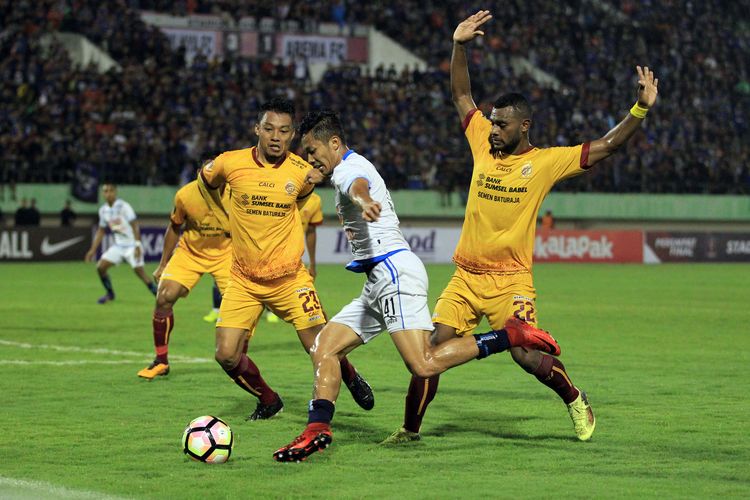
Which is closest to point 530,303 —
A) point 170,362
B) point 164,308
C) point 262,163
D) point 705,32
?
point 262,163

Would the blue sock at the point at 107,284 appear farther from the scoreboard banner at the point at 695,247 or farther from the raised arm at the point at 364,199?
the scoreboard banner at the point at 695,247

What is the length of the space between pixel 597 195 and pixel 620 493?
126 ft

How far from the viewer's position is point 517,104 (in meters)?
8.39

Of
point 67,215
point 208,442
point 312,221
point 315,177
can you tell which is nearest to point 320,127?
point 315,177

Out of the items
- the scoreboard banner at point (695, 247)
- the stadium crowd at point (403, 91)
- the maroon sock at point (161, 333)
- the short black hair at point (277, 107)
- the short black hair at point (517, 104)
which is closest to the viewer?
the short black hair at point (517, 104)

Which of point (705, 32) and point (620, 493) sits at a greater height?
point (705, 32)

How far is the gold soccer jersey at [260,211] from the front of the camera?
9164mm

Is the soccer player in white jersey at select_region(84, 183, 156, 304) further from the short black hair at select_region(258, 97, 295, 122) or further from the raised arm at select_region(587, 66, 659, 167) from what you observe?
the raised arm at select_region(587, 66, 659, 167)

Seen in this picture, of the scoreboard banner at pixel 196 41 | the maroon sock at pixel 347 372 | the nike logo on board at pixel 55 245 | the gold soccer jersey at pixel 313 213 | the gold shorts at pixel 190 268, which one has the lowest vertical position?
the nike logo on board at pixel 55 245

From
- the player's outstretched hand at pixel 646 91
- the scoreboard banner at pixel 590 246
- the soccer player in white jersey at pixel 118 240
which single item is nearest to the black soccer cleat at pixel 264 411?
the player's outstretched hand at pixel 646 91

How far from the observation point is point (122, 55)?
132ft

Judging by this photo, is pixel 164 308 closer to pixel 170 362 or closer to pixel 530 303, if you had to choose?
pixel 170 362

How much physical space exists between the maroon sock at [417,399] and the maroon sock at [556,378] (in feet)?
2.42

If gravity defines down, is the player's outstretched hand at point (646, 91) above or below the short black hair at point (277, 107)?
above
